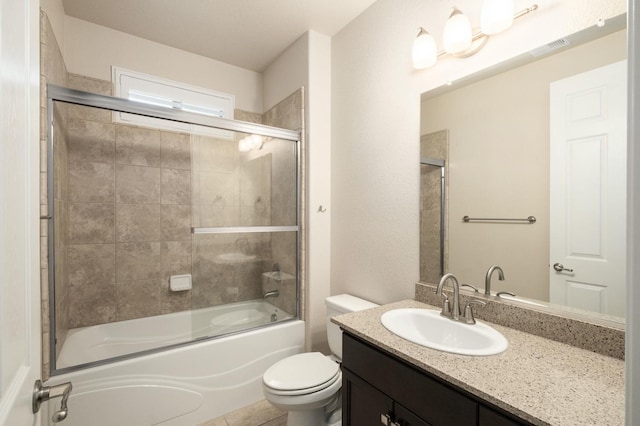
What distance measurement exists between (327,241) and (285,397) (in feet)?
3.82

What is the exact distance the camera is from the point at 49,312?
145 centimetres

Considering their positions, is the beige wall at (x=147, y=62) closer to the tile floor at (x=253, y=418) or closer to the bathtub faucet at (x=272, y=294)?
the bathtub faucet at (x=272, y=294)

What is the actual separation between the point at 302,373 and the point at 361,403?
475 millimetres

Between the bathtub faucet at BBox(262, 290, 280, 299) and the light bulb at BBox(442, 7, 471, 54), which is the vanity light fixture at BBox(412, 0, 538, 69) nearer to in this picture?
the light bulb at BBox(442, 7, 471, 54)

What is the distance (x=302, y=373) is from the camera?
63.2 inches

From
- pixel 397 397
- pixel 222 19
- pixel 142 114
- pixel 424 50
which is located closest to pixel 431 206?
pixel 424 50

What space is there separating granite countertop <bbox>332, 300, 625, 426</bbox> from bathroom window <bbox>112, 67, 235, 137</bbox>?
76.9 inches

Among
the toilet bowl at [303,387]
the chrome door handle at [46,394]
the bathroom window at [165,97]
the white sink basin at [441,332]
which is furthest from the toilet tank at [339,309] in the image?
the bathroom window at [165,97]

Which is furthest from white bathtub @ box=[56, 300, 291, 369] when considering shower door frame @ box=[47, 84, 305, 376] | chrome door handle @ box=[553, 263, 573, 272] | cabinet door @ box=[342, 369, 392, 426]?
chrome door handle @ box=[553, 263, 573, 272]

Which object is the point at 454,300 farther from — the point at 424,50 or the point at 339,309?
the point at 424,50

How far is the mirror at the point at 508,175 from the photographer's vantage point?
1063 millimetres

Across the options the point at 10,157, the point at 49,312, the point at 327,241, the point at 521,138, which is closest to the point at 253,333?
the point at 327,241

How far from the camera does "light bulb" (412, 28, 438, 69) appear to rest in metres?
1.50

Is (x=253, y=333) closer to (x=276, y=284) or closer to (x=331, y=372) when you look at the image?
(x=276, y=284)
